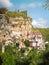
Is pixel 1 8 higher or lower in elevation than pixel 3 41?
higher

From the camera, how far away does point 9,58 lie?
94.7 feet

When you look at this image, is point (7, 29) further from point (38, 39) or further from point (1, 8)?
point (38, 39)

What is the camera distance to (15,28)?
60.7 m

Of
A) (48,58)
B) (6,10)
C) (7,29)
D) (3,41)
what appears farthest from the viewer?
(6,10)

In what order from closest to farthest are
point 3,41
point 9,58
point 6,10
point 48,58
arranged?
point 48,58 → point 9,58 → point 3,41 → point 6,10

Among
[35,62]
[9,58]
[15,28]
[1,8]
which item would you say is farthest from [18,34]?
[35,62]

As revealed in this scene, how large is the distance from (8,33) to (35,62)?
1434 inches

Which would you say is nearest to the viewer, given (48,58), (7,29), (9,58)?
(48,58)

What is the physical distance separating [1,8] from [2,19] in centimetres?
197

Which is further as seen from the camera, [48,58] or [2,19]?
[2,19]

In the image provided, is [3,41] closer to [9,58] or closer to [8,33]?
[8,33]

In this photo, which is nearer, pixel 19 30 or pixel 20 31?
pixel 20 31

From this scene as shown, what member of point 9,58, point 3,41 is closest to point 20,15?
point 3,41

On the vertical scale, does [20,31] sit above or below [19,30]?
below
